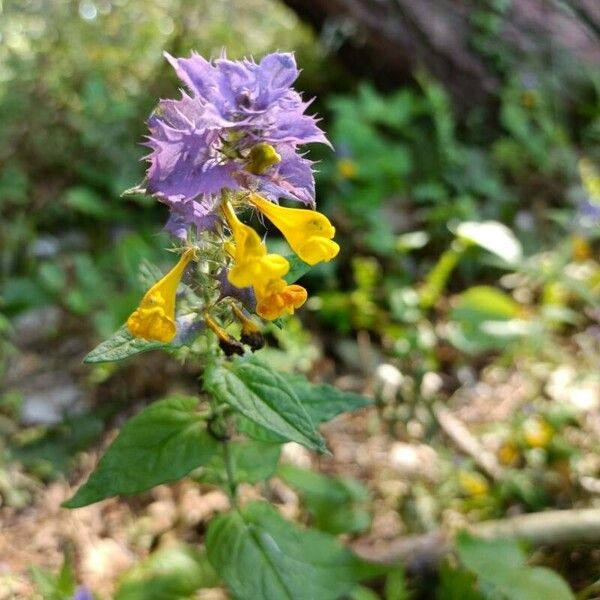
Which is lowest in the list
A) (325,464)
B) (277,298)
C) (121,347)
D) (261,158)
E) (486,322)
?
(325,464)

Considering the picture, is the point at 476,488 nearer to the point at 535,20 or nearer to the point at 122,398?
the point at 122,398

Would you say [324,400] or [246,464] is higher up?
[324,400]

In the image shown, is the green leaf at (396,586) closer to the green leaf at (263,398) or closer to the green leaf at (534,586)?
the green leaf at (534,586)

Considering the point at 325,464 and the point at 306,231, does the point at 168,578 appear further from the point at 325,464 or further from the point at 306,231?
the point at 306,231

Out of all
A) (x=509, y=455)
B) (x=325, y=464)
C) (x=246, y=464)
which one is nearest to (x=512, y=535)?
(x=509, y=455)

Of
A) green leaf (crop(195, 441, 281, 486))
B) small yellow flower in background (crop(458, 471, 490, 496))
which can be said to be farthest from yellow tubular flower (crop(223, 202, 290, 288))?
small yellow flower in background (crop(458, 471, 490, 496))

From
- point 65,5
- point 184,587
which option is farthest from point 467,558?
point 65,5

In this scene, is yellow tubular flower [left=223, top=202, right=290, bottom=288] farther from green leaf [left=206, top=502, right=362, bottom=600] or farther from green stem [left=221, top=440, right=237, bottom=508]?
green leaf [left=206, top=502, right=362, bottom=600]

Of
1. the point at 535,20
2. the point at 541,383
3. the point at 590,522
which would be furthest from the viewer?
the point at 535,20
